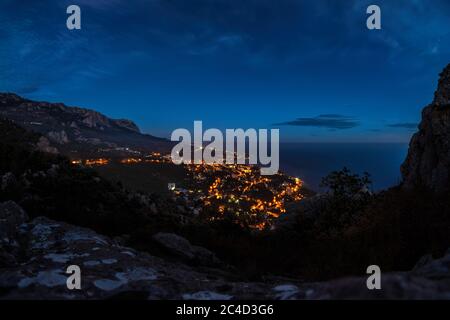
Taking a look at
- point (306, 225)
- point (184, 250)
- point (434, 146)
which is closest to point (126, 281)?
point (184, 250)

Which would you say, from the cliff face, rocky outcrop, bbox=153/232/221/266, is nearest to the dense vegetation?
rocky outcrop, bbox=153/232/221/266

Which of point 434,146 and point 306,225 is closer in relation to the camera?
point 434,146

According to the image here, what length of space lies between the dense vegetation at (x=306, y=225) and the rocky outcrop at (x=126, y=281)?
1.45 metres

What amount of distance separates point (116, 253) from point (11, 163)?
15.3 metres

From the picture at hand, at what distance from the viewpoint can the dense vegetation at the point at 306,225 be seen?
24.5ft

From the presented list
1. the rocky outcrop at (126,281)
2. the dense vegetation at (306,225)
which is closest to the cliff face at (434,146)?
the dense vegetation at (306,225)

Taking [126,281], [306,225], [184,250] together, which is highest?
[126,281]

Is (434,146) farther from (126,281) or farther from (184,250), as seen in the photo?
(126,281)

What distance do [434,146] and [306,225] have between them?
7.87 metres

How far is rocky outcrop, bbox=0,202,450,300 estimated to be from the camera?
9.37ft

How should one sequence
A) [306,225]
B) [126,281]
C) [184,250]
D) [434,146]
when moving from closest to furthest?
[126,281], [184,250], [434,146], [306,225]

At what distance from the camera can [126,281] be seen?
4.92 m

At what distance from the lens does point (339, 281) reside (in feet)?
10.3

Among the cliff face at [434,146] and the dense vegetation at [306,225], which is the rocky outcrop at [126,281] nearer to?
the dense vegetation at [306,225]
